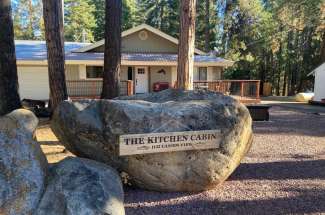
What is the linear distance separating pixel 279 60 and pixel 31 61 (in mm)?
26370

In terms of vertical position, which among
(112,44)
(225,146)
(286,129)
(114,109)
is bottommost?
(286,129)

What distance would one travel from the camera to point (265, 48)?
32.2 meters

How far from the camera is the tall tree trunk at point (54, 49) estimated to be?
7.89 metres

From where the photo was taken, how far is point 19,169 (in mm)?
3316

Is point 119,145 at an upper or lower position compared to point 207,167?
upper

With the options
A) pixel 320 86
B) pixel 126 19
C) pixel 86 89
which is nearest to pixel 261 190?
pixel 86 89

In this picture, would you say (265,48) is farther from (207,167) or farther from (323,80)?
(207,167)

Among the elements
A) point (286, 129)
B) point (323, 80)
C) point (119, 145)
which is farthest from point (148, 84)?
point (119, 145)

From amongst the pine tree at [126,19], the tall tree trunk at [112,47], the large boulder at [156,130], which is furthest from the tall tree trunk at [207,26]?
the large boulder at [156,130]

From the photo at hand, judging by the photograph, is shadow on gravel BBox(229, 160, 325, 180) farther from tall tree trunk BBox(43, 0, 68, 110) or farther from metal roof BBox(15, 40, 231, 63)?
metal roof BBox(15, 40, 231, 63)

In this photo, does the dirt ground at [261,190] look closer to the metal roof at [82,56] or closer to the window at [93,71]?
the metal roof at [82,56]

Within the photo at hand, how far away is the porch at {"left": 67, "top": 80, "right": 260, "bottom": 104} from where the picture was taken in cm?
1634

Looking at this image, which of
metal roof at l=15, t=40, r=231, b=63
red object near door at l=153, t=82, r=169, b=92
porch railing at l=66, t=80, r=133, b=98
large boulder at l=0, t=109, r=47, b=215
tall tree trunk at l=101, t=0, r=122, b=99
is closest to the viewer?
large boulder at l=0, t=109, r=47, b=215

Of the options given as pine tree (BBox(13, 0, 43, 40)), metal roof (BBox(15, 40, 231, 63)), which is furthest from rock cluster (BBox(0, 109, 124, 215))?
pine tree (BBox(13, 0, 43, 40))
